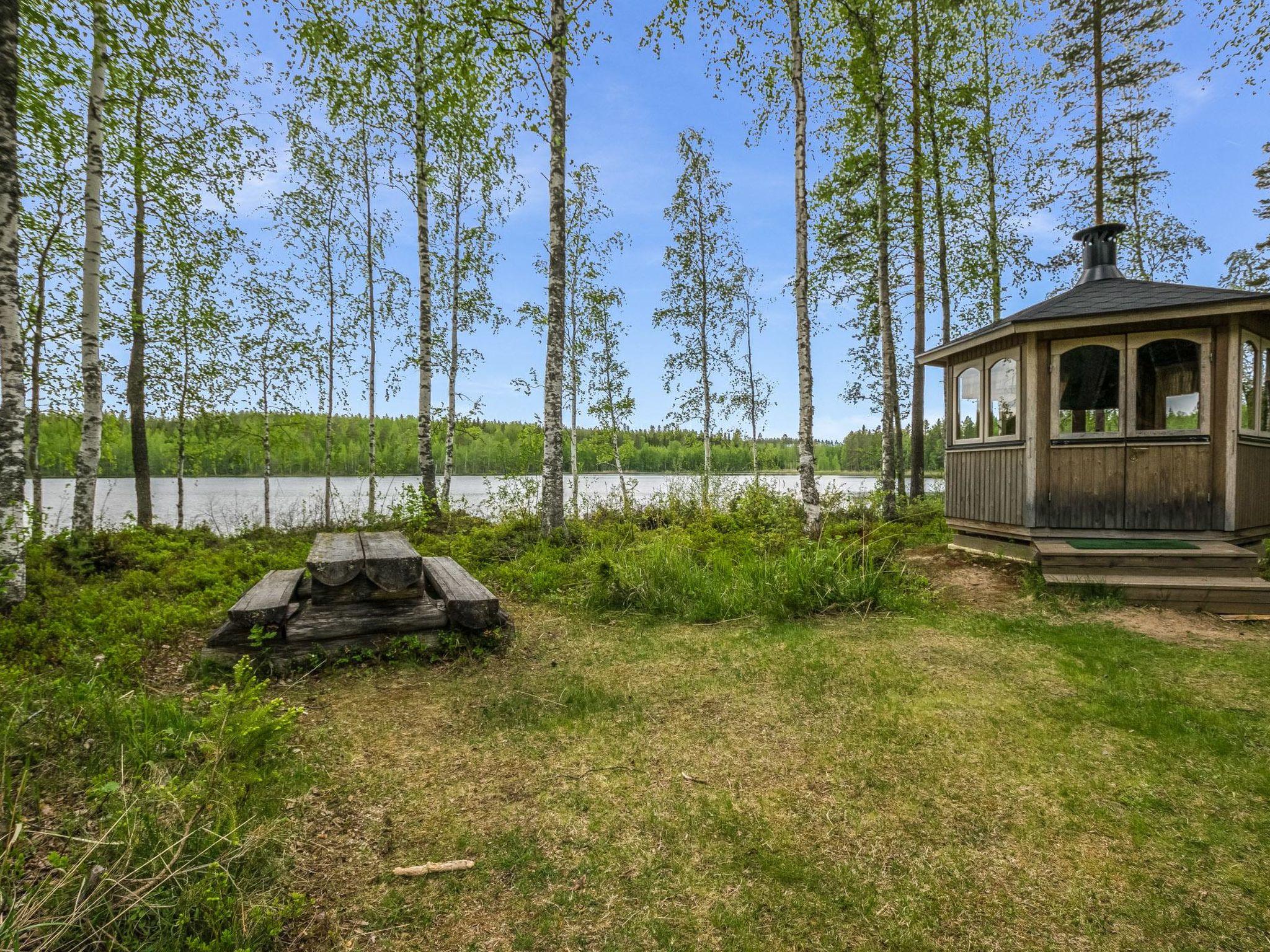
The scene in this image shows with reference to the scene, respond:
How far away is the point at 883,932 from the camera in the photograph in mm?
1676

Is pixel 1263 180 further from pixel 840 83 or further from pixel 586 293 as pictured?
pixel 586 293

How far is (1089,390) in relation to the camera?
23.9 feet

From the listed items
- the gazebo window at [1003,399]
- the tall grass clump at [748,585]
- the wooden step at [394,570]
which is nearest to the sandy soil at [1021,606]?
the tall grass clump at [748,585]

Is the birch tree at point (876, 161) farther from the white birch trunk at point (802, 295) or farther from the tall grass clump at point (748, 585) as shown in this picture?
the tall grass clump at point (748, 585)

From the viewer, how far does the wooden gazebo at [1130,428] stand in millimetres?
6457

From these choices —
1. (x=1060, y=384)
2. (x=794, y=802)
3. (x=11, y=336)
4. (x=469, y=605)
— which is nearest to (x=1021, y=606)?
(x=1060, y=384)

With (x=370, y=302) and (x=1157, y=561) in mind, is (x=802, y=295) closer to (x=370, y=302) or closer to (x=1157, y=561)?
(x=1157, y=561)

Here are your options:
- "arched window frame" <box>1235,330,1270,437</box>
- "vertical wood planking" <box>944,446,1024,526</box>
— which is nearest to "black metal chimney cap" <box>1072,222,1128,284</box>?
"arched window frame" <box>1235,330,1270,437</box>

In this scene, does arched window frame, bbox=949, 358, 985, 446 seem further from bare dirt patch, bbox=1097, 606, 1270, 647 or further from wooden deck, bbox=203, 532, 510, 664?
wooden deck, bbox=203, 532, 510, 664

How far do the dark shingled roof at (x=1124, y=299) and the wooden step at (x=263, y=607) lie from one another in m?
8.30

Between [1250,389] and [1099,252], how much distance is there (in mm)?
2751

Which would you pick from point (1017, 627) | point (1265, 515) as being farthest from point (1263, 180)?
point (1017, 627)

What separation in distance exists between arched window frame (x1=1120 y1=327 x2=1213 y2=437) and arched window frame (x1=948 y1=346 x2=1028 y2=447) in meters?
1.06

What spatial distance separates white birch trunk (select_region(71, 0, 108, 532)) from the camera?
6.61 m
